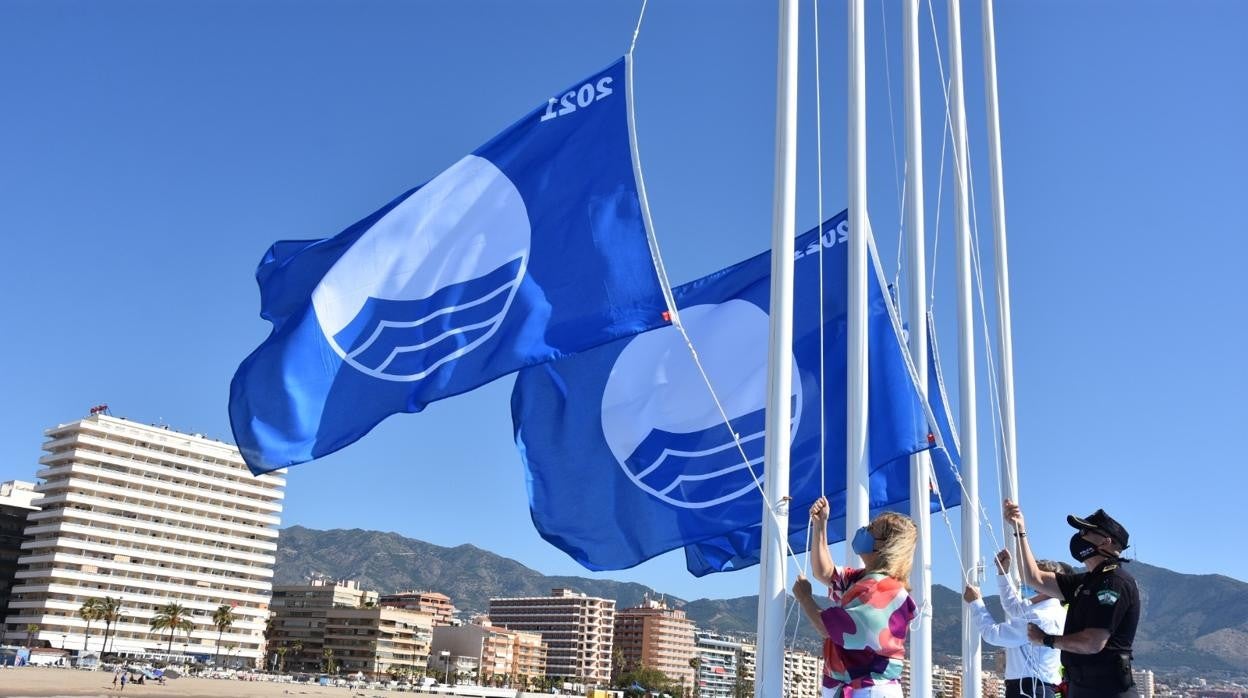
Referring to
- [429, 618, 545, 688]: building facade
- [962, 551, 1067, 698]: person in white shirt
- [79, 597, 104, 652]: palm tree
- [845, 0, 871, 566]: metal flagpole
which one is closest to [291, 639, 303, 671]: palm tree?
[429, 618, 545, 688]: building facade

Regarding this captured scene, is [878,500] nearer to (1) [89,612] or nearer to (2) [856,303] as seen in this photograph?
(2) [856,303]

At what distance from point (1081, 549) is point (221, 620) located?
14765cm

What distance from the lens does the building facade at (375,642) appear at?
166250mm

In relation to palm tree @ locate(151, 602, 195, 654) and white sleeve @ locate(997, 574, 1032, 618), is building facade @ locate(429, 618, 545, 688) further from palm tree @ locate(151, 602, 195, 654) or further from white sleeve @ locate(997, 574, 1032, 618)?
white sleeve @ locate(997, 574, 1032, 618)

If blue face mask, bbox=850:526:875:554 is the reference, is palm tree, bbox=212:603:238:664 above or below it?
above

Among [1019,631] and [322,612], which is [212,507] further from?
[1019,631]

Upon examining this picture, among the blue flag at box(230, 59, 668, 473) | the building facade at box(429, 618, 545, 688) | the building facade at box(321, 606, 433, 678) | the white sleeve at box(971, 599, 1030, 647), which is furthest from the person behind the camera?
the building facade at box(429, 618, 545, 688)

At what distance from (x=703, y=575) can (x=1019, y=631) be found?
24.0 feet

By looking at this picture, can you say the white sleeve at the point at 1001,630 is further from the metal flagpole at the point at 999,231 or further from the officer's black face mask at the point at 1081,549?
the metal flagpole at the point at 999,231

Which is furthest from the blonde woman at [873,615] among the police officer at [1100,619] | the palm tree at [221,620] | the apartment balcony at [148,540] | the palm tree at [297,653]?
the palm tree at [297,653]

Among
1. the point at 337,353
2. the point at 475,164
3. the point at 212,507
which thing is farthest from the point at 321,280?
the point at 212,507

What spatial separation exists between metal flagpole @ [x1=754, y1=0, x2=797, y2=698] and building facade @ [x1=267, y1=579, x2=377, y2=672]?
173115 mm

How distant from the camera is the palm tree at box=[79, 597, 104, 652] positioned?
126312 millimetres

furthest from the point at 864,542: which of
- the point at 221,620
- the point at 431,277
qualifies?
the point at 221,620
